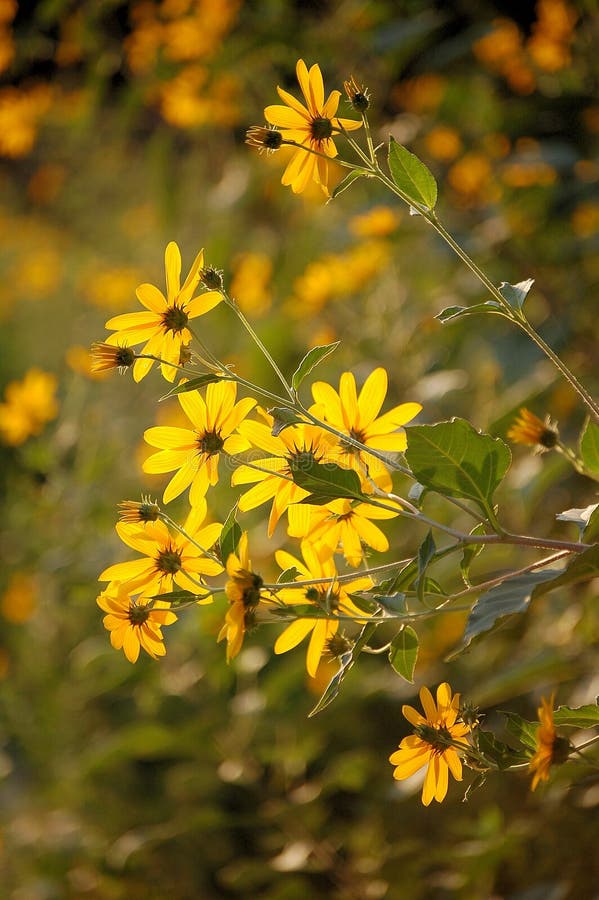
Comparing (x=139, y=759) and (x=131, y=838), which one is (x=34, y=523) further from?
(x=131, y=838)

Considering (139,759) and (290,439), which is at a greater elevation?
(290,439)

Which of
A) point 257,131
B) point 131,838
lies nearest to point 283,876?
point 131,838

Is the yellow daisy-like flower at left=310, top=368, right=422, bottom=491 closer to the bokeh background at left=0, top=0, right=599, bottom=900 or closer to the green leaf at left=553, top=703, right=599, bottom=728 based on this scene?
the green leaf at left=553, top=703, right=599, bottom=728

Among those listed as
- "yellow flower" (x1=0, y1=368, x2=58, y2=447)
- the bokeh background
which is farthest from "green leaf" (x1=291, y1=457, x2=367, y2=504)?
"yellow flower" (x1=0, y1=368, x2=58, y2=447)

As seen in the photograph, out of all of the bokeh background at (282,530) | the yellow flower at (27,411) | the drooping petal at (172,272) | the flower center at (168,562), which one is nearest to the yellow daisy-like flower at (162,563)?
the flower center at (168,562)

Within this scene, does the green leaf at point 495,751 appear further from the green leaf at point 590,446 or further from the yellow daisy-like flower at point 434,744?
the green leaf at point 590,446

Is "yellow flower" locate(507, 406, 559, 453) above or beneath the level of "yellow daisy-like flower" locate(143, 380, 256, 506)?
beneath
